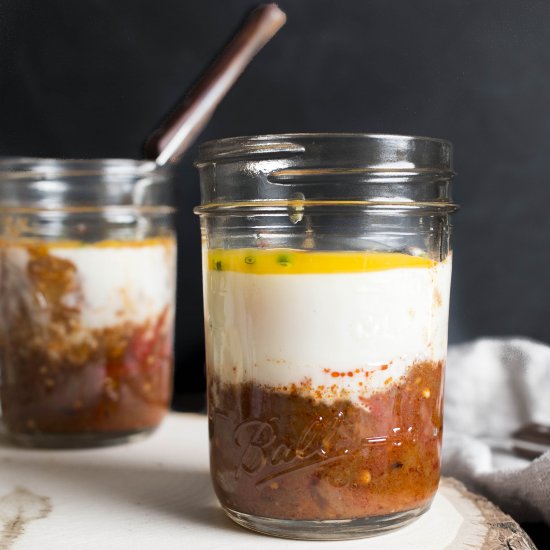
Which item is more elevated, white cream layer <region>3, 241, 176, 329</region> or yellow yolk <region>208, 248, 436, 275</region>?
yellow yolk <region>208, 248, 436, 275</region>

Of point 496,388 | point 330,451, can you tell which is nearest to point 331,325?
point 330,451

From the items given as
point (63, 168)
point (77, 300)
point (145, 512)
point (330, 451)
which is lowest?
point (145, 512)

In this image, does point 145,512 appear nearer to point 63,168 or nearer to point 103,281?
point 103,281

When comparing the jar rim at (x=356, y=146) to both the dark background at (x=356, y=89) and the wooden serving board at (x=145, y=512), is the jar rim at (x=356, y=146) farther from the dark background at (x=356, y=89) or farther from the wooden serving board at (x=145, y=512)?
the dark background at (x=356, y=89)

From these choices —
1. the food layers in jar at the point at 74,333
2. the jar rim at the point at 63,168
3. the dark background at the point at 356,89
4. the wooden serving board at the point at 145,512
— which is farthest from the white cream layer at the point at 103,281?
the dark background at the point at 356,89

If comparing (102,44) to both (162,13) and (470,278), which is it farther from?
(470,278)

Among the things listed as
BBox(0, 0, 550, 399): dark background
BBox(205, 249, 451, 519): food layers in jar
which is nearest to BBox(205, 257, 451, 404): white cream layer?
BBox(205, 249, 451, 519): food layers in jar

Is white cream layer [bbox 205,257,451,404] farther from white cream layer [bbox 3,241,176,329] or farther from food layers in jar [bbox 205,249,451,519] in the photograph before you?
white cream layer [bbox 3,241,176,329]
